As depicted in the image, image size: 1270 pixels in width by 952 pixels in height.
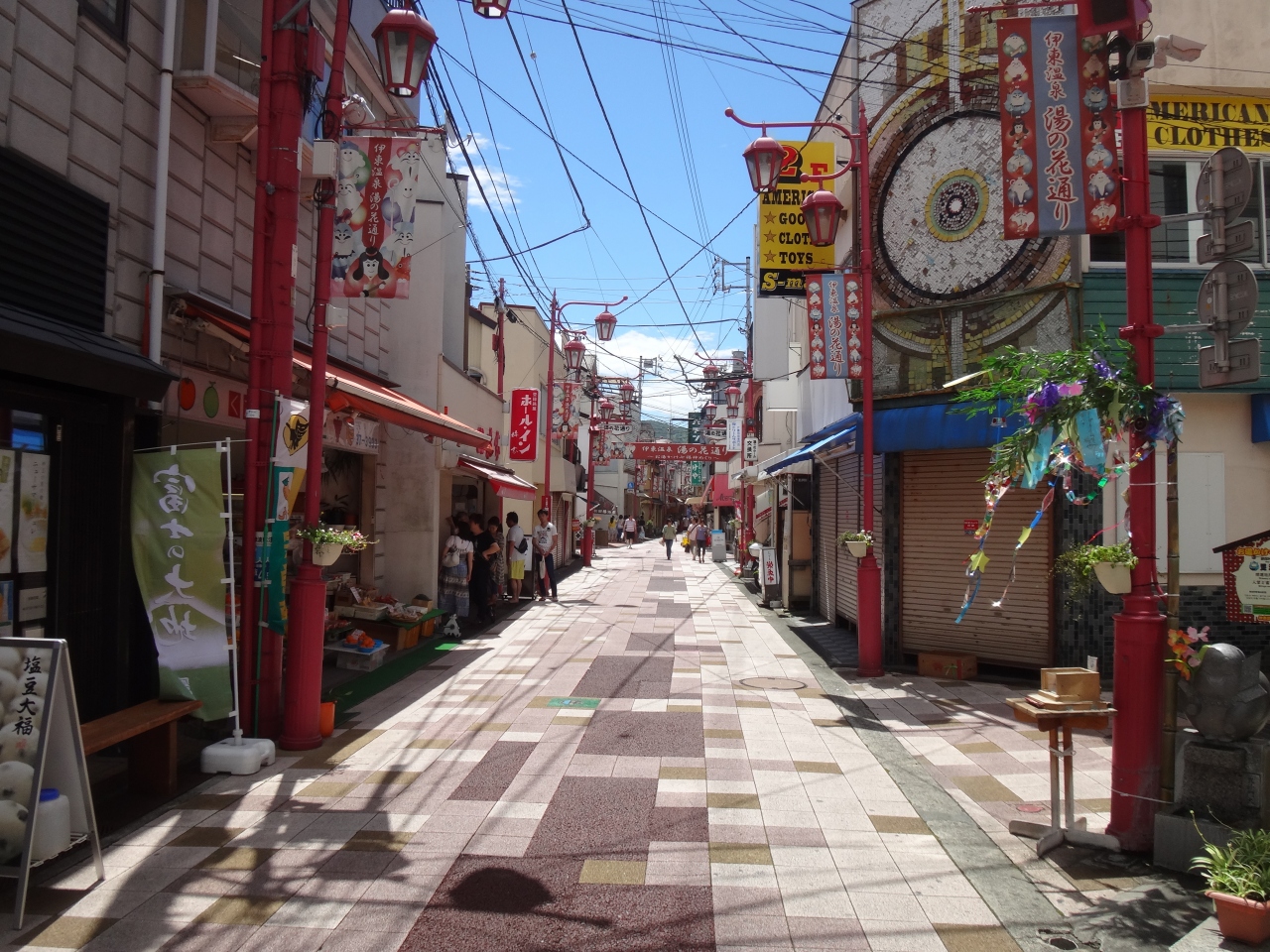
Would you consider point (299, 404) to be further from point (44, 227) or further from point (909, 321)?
point (909, 321)

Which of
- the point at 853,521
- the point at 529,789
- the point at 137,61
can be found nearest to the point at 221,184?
the point at 137,61

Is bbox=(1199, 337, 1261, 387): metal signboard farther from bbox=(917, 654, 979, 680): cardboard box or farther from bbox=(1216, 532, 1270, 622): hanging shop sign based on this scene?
bbox=(917, 654, 979, 680): cardboard box

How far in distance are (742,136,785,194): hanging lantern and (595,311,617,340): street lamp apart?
15003 millimetres

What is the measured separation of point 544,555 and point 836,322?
33.1 ft

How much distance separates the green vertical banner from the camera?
687 centimetres

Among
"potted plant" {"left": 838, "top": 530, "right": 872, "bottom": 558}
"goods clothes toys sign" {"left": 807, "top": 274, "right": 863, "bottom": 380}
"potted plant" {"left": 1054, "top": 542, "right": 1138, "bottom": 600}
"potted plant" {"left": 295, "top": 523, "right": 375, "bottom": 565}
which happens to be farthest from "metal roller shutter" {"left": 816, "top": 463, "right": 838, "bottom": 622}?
"potted plant" {"left": 1054, "top": 542, "right": 1138, "bottom": 600}

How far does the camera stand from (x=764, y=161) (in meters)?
11.4

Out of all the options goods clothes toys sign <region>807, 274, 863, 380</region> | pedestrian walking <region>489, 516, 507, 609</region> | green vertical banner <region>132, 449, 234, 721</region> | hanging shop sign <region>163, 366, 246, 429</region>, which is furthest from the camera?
pedestrian walking <region>489, 516, 507, 609</region>

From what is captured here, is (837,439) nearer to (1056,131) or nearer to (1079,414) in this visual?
(1056,131)

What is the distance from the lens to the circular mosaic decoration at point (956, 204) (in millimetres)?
11695

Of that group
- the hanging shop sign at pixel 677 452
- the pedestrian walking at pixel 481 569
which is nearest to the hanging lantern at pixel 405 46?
the pedestrian walking at pixel 481 569

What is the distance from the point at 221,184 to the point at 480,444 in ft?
22.3

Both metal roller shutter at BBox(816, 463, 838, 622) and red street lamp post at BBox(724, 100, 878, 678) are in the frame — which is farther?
metal roller shutter at BBox(816, 463, 838, 622)

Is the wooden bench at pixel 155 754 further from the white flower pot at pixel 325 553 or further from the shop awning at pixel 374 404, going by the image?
the shop awning at pixel 374 404
